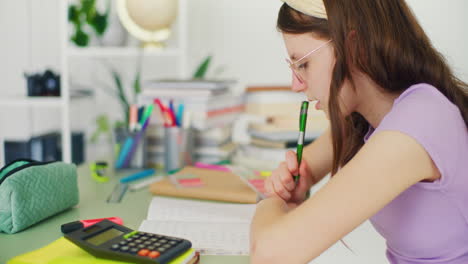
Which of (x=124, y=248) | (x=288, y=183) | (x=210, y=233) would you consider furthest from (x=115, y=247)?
(x=288, y=183)

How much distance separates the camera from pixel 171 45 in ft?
8.05

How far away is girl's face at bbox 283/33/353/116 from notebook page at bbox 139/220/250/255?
28 centimetres

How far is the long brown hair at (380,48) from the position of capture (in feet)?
2.58

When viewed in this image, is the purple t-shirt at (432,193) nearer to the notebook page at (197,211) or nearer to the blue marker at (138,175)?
the notebook page at (197,211)

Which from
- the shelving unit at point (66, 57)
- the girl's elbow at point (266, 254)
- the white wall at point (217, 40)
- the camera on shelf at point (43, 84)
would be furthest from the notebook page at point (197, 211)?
the white wall at point (217, 40)

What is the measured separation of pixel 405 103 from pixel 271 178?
359 millimetres

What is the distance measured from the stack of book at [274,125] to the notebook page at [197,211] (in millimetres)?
433

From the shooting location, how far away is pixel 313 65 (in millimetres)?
A: 872

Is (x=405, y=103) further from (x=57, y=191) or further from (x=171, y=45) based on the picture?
(x=171, y=45)

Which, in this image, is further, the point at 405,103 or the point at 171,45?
the point at 171,45

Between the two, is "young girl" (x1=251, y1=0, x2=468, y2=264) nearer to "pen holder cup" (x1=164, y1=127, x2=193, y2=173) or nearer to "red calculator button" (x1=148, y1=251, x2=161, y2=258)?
"red calculator button" (x1=148, y1=251, x2=161, y2=258)

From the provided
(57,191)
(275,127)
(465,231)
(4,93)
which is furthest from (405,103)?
(4,93)

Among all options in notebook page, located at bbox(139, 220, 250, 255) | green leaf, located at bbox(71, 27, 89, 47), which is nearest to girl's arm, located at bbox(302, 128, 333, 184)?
notebook page, located at bbox(139, 220, 250, 255)

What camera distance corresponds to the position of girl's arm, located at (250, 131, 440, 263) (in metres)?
0.68
